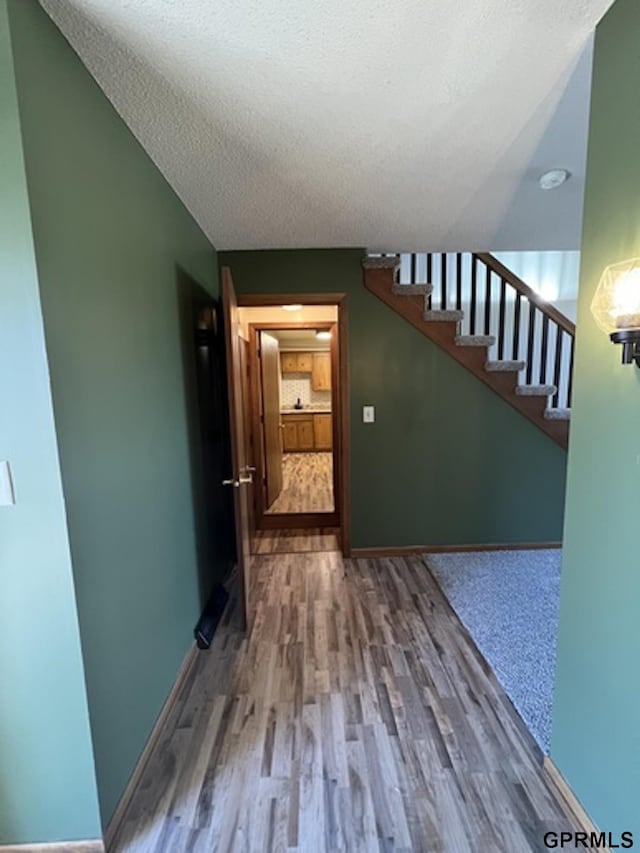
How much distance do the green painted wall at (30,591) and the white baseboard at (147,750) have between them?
0.09 meters

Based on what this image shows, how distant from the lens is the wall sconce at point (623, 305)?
100 cm

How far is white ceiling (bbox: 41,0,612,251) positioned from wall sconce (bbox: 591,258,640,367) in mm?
771

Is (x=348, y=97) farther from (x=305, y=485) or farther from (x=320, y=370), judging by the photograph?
(x=320, y=370)

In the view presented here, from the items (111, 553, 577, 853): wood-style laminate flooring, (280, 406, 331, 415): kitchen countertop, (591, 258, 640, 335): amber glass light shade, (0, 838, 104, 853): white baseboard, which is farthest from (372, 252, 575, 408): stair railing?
(280, 406, 331, 415): kitchen countertop

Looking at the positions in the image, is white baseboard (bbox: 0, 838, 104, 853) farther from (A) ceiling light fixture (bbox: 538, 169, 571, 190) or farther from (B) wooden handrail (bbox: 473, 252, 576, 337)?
(B) wooden handrail (bbox: 473, 252, 576, 337)

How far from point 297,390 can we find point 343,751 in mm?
6900

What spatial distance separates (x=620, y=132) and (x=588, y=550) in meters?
1.20

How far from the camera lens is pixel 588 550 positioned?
4.12 feet

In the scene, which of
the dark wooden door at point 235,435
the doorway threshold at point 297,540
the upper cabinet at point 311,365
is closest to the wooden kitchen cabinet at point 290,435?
the upper cabinet at point 311,365

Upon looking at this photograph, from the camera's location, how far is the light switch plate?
1.06m

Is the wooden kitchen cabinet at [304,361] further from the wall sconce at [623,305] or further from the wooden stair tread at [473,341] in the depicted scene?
the wall sconce at [623,305]

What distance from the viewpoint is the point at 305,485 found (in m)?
5.45

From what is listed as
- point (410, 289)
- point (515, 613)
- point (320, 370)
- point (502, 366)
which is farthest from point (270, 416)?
point (320, 370)

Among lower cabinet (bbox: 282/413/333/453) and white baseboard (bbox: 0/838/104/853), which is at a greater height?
lower cabinet (bbox: 282/413/333/453)
